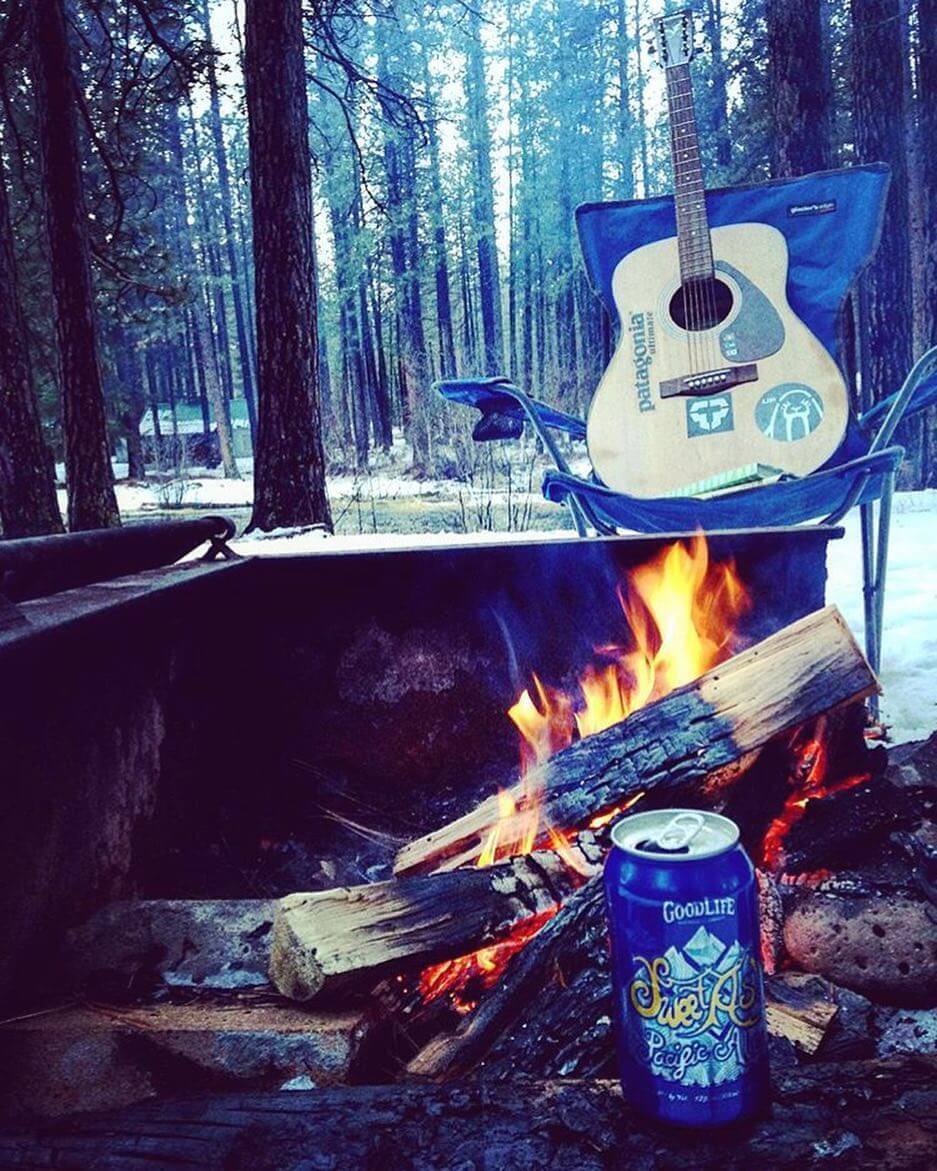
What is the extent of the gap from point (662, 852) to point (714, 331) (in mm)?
3215

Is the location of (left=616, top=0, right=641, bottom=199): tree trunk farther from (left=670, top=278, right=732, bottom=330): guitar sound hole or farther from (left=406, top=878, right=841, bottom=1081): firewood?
(left=406, top=878, right=841, bottom=1081): firewood

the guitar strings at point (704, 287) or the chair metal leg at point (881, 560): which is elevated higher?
the guitar strings at point (704, 287)

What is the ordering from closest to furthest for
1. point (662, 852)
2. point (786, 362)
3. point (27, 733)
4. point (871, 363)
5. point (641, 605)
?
point (662, 852) < point (27, 733) < point (641, 605) < point (786, 362) < point (871, 363)

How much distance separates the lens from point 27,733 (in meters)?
1.38

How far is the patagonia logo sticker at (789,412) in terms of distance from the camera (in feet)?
11.7

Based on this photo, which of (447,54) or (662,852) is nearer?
(662,852)

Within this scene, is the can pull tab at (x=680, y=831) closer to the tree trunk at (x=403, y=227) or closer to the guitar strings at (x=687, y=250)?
the guitar strings at (x=687, y=250)

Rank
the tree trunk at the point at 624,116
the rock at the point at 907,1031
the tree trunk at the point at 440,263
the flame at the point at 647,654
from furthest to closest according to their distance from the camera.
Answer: the tree trunk at the point at 624,116 → the tree trunk at the point at 440,263 → the flame at the point at 647,654 → the rock at the point at 907,1031

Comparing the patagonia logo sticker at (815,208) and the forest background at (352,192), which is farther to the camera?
the forest background at (352,192)

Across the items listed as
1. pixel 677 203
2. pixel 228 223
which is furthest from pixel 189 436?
pixel 677 203

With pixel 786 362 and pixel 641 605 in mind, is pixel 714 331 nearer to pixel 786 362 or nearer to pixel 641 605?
pixel 786 362

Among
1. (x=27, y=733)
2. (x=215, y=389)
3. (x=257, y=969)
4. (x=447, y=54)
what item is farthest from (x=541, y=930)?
(x=447, y=54)

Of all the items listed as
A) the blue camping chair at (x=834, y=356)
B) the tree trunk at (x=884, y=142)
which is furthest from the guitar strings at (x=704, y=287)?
the tree trunk at (x=884, y=142)

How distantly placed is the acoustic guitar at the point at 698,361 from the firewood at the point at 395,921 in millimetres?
2331
